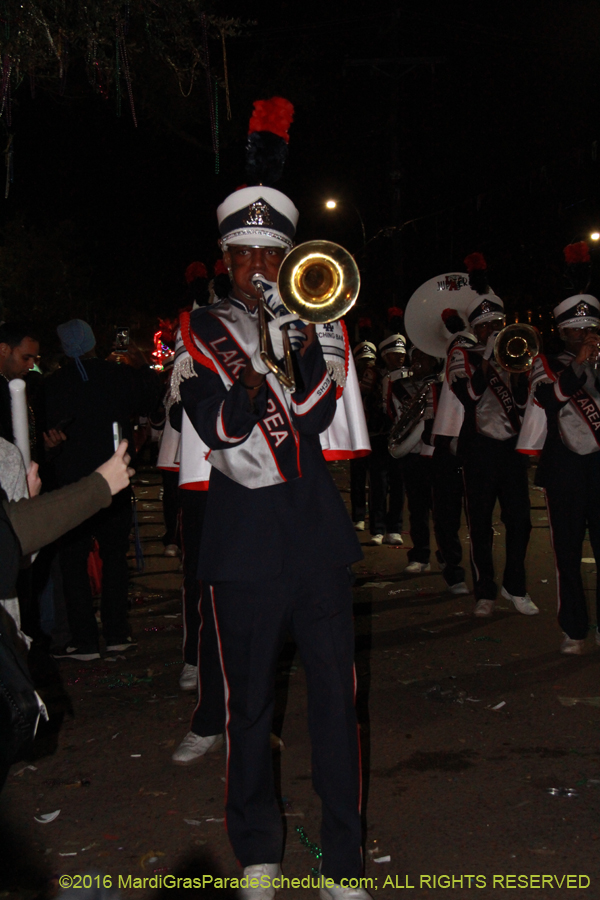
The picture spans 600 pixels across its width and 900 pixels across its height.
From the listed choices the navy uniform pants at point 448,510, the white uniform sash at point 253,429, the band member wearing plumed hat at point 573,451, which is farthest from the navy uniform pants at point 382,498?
the white uniform sash at point 253,429

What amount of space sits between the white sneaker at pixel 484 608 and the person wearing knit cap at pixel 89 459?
8.78ft

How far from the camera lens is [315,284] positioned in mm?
2719

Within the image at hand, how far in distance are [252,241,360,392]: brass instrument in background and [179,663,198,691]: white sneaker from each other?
126 inches

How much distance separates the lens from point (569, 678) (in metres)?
5.33

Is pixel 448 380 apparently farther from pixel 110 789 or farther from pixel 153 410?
pixel 110 789

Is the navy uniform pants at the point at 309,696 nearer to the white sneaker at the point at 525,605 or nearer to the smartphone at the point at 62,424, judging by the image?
the smartphone at the point at 62,424

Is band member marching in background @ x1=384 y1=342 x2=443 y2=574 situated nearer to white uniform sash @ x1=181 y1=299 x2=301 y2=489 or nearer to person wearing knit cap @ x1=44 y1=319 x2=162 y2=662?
person wearing knit cap @ x1=44 y1=319 x2=162 y2=662

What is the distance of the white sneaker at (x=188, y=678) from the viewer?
5.38m

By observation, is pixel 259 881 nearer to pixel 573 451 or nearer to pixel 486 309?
pixel 573 451

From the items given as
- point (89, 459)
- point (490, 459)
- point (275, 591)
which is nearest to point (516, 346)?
point (490, 459)

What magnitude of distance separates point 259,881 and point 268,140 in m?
2.67

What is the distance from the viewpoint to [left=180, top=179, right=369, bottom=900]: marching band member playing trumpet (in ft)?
9.66

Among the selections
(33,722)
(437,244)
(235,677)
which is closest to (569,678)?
(235,677)

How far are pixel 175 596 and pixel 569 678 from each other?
377 cm
